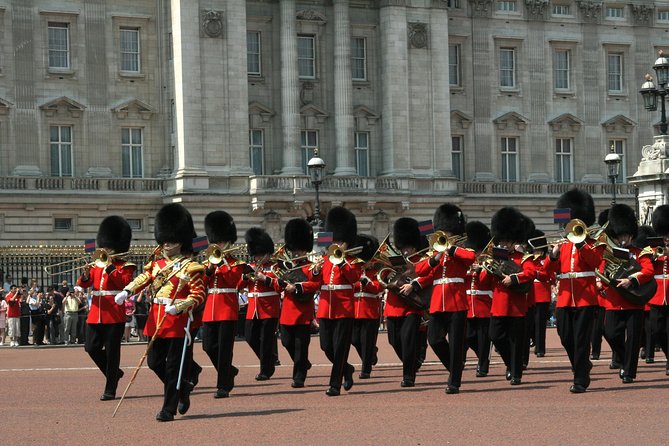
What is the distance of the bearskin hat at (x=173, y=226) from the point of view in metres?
14.1

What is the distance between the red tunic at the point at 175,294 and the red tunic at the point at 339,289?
2347 millimetres

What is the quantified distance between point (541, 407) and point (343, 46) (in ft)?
116

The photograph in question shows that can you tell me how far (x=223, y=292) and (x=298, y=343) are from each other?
1.28 meters

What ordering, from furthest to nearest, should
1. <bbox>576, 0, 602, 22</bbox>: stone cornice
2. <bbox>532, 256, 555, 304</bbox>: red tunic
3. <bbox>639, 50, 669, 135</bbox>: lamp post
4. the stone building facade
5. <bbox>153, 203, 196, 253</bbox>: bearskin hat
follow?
<bbox>576, 0, 602, 22</bbox>: stone cornice, the stone building facade, <bbox>639, 50, 669, 135</bbox>: lamp post, <bbox>532, 256, 555, 304</bbox>: red tunic, <bbox>153, 203, 196, 253</bbox>: bearskin hat

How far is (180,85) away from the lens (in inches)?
1758

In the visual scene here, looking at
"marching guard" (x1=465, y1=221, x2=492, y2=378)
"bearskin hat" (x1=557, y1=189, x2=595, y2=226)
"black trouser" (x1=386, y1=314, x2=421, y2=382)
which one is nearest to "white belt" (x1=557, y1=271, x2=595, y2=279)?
"bearskin hat" (x1=557, y1=189, x2=595, y2=226)

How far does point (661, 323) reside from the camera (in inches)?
670

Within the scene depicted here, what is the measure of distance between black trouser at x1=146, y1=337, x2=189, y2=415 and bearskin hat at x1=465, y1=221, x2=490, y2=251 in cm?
516

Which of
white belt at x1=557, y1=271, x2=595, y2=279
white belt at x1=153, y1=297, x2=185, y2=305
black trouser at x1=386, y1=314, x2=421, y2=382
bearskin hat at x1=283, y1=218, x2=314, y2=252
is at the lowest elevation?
black trouser at x1=386, y1=314, x2=421, y2=382

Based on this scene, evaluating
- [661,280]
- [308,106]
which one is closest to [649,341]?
[661,280]

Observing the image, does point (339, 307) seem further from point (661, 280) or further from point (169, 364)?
point (661, 280)

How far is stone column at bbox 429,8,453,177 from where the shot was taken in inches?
1930

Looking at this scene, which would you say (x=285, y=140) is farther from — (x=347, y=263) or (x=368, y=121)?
(x=347, y=263)

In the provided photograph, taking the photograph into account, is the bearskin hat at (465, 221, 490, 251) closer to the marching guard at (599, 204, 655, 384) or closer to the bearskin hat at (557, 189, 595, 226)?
the bearskin hat at (557, 189, 595, 226)
